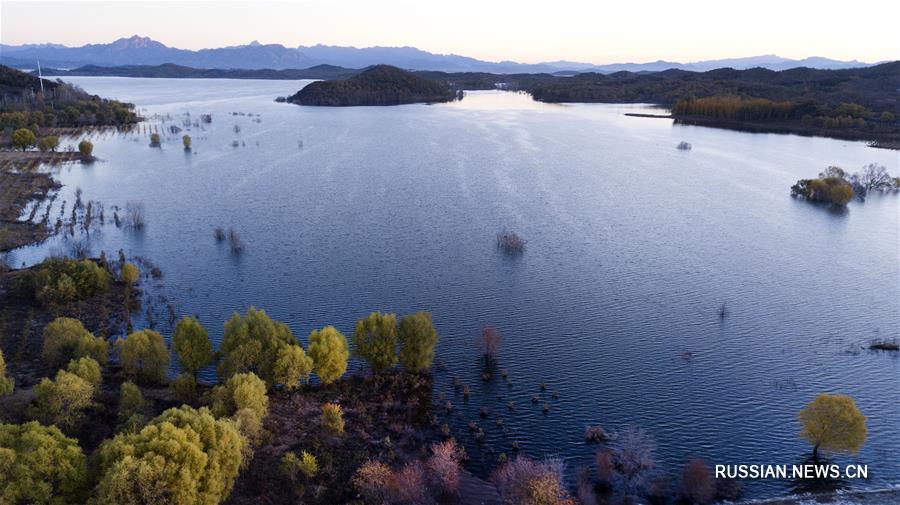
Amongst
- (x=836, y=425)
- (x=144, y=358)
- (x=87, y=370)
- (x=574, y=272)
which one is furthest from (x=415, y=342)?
(x=836, y=425)

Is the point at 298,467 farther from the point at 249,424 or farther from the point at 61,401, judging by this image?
the point at 61,401

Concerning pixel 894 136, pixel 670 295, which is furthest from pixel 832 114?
pixel 670 295

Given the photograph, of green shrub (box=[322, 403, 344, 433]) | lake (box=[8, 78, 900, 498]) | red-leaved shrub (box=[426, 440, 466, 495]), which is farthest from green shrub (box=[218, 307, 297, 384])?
red-leaved shrub (box=[426, 440, 466, 495])

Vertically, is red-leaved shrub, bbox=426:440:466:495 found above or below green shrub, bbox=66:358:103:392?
below

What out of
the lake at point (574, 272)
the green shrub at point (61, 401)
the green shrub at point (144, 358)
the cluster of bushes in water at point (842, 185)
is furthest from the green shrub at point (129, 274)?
the cluster of bushes in water at point (842, 185)

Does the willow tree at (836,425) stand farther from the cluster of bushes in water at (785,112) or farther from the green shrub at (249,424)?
the cluster of bushes in water at (785,112)

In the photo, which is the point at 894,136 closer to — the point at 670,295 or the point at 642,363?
the point at 670,295

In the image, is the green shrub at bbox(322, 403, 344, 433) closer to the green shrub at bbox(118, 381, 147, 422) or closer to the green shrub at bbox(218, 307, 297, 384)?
the green shrub at bbox(218, 307, 297, 384)
